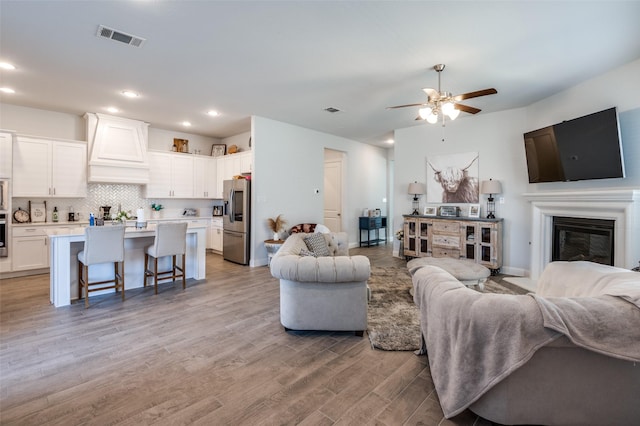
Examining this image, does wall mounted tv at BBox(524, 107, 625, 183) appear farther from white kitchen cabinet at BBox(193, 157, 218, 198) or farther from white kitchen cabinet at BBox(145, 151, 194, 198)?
white kitchen cabinet at BBox(145, 151, 194, 198)

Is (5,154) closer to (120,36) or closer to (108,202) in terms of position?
(108,202)

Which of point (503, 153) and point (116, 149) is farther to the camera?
point (116, 149)

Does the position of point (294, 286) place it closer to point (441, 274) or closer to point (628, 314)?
point (441, 274)

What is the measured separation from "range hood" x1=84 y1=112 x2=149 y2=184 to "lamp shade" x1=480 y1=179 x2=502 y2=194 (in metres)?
6.46

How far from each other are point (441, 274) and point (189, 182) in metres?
6.28

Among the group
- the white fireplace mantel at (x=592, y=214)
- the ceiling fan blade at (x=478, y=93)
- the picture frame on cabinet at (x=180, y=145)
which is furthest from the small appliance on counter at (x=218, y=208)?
the white fireplace mantel at (x=592, y=214)

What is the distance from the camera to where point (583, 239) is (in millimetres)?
4039

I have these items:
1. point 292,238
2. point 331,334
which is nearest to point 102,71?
point 292,238

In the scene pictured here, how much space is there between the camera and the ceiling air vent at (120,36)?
2.79 metres

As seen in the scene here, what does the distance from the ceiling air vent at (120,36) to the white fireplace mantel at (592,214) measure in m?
Result: 5.43

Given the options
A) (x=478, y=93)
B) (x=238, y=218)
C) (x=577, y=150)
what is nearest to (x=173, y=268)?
(x=238, y=218)

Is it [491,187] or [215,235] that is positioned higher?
[491,187]

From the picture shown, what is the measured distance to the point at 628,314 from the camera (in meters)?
1.37

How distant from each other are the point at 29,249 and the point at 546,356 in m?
6.89
